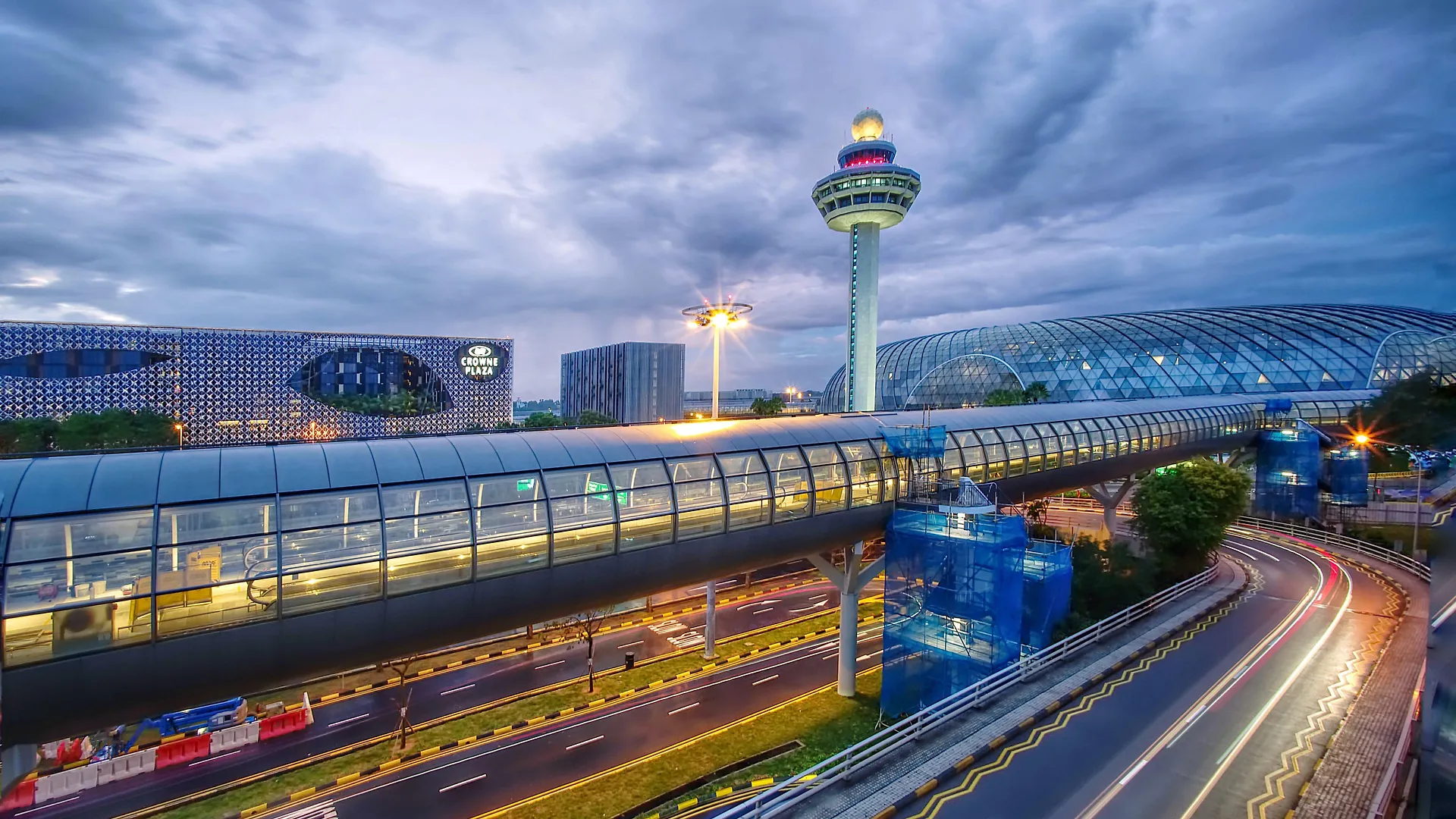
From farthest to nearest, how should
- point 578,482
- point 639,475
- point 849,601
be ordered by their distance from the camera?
point 849,601, point 639,475, point 578,482

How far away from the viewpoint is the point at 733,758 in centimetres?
2042

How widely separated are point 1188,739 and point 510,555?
58.9 ft

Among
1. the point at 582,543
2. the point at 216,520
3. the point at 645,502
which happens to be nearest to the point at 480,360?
the point at 645,502

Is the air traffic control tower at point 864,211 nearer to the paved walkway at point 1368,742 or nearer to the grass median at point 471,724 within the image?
the grass median at point 471,724

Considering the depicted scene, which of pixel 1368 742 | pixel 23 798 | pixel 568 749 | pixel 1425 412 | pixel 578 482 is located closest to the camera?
pixel 1425 412

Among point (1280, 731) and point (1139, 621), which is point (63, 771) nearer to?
point (1280, 731)

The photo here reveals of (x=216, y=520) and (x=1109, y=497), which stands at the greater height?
(x=216, y=520)

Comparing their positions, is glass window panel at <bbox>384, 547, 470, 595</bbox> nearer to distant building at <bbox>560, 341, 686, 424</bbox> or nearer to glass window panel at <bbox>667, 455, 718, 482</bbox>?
glass window panel at <bbox>667, 455, 718, 482</bbox>

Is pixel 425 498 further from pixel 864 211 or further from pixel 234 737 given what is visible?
pixel 864 211

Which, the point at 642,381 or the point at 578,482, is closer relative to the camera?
the point at 578,482

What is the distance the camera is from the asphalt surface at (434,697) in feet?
63.0

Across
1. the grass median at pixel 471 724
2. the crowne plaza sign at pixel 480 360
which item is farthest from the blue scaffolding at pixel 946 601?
the crowne plaza sign at pixel 480 360

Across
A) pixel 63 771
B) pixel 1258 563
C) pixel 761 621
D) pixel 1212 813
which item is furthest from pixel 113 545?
pixel 1258 563

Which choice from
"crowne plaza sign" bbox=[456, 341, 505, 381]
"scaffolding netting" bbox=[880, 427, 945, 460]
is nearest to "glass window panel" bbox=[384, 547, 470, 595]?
"scaffolding netting" bbox=[880, 427, 945, 460]
